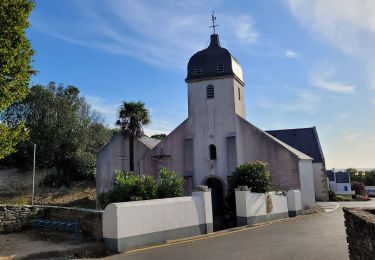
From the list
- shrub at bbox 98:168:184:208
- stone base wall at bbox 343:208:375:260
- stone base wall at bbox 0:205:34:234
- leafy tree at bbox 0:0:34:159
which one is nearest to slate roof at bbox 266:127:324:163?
shrub at bbox 98:168:184:208

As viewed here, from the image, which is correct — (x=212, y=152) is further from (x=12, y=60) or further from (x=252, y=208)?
(x=12, y=60)

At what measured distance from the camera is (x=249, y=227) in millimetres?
16562

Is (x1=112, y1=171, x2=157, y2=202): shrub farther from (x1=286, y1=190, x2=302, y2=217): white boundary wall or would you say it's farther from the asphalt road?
(x1=286, y1=190, x2=302, y2=217): white boundary wall

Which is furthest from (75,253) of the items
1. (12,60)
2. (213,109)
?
(213,109)

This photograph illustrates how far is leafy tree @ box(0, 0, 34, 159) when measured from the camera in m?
11.1

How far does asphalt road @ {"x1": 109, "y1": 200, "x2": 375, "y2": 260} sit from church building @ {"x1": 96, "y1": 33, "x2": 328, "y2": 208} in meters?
11.2

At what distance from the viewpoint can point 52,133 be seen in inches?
1672

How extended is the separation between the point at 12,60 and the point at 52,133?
33.1 metres

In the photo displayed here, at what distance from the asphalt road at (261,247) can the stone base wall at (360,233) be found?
9.69 feet

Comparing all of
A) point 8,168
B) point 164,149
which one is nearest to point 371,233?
point 164,149

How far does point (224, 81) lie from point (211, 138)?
14.2 feet

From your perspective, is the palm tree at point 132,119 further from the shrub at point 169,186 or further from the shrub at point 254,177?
the shrub at point 169,186

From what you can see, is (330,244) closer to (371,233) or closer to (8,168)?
(371,233)

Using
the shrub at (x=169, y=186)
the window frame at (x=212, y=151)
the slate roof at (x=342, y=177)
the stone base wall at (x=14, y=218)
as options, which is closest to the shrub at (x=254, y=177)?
the window frame at (x=212, y=151)
